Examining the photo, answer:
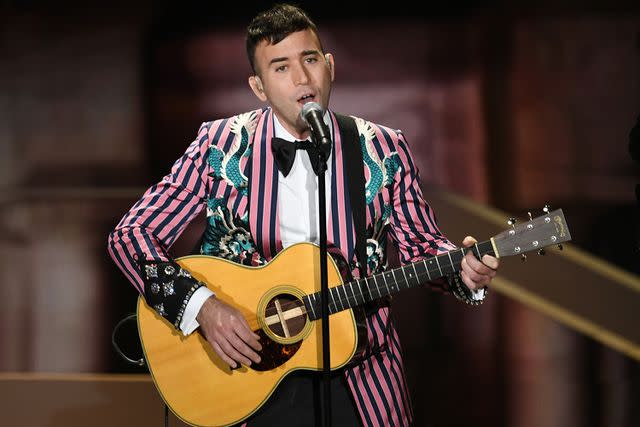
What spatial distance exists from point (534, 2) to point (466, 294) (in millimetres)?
2120

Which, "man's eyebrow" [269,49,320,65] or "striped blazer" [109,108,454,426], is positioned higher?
"man's eyebrow" [269,49,320,65]

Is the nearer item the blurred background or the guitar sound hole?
the guitar sound hole

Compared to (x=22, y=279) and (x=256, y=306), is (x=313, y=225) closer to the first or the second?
(x=256, y=306)

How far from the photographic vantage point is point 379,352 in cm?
244

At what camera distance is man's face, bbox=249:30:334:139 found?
8.07ft

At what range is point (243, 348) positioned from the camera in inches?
91.6

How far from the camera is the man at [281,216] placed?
2.38 metres

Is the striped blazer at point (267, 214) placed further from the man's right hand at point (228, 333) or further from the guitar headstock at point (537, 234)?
the guitar headstock at point (537, 234)

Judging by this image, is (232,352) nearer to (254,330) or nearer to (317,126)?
(254,330)

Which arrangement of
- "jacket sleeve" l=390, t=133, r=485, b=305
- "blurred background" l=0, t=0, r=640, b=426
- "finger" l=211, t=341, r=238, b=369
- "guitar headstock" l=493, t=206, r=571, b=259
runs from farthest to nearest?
"blurred background" l=0, t=0, r=640, b=426 → "jacket sleeve" l=390, t=133, r=485, b=305 → "finger" l=211, t=341, r=238, b=369 → "guitar headstock" l=493, t=206, r=571, b=259

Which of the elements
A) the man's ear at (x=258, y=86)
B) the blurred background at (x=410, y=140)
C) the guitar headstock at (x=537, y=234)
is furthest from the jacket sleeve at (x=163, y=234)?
the blurred background at (x=410, y=140)

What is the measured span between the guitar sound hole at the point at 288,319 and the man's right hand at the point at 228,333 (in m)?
0.07

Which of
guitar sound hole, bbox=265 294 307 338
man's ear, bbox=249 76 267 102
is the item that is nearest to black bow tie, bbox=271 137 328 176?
man's ear, bbox=249 76 267 102

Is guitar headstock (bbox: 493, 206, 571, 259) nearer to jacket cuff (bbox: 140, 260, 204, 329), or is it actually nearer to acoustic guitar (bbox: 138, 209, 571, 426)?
acoustic guitar (bbox: 138, 209, 571, 426)
